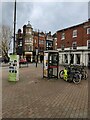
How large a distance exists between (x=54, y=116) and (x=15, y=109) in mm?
1348

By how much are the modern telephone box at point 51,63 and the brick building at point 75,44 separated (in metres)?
21.5

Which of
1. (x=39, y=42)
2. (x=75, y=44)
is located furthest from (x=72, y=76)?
(x=39, y=42)

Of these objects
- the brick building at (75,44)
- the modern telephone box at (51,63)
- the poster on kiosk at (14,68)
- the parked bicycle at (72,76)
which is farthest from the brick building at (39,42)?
the poster on kiosk at (14,68)

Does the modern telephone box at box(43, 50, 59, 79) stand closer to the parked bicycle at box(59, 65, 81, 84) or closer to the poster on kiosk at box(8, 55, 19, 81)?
the parked bicycle at box(59, 65, 81, 84)

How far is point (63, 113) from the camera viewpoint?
218 inches

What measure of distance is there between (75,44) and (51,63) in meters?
25.4

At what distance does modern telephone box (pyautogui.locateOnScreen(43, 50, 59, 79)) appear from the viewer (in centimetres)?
1420

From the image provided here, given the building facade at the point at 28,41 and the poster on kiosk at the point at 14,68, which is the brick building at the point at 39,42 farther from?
the poster on kiosk at the point at 14,68

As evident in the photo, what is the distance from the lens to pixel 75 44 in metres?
38.9

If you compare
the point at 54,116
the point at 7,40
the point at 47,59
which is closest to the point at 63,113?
the point at 54,116

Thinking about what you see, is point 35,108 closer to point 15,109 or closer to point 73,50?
point 15,109

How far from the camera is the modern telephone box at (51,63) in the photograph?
14198mm

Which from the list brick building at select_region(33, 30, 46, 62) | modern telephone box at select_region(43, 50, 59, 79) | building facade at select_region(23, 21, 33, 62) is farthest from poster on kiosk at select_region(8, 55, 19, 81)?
brick building at select_region(33, 30, 46, 62)

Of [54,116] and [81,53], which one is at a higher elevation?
[81,53]
